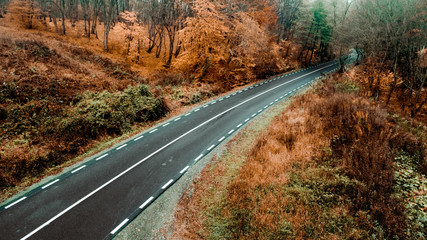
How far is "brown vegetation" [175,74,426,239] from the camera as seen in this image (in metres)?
6.00

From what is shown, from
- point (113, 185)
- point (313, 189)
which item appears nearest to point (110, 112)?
point (113, 185)

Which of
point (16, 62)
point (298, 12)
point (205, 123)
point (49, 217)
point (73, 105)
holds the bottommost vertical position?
point (49, 217)

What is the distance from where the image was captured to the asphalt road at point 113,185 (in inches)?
258

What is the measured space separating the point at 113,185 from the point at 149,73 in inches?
804

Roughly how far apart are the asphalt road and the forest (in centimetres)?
142

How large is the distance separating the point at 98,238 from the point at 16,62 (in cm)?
1562

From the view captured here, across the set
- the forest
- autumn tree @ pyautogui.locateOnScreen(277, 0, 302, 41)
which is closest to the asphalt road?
the forest

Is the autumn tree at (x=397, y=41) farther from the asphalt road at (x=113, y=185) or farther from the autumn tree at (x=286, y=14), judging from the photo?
the autumn tree at (x=286, y=14)

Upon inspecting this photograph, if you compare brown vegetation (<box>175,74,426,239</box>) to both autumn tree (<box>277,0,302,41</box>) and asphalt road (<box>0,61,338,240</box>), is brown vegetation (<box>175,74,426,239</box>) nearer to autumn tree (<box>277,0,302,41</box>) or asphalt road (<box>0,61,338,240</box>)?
asphalt road (<box>0,61,338,240</box>)

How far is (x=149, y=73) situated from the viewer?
26.3m

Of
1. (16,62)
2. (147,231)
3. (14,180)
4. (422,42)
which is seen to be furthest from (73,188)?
(422,42)

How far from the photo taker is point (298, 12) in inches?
1533

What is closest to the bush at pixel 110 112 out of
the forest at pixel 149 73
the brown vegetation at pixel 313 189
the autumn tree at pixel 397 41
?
the forest at pixel 149 73

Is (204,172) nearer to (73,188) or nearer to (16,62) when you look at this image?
(73,188)
